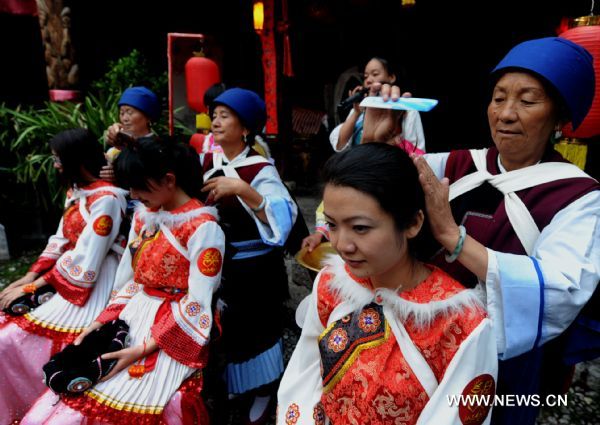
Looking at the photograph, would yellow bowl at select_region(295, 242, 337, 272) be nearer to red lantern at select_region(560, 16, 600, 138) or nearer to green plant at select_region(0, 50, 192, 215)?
red lantern at select_region(560, 16, 600, 138)

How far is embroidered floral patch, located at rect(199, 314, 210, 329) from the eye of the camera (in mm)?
2346

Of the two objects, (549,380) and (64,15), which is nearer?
(549,380)

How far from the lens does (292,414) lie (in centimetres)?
174

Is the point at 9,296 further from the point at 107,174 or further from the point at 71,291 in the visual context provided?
the point at 107,174

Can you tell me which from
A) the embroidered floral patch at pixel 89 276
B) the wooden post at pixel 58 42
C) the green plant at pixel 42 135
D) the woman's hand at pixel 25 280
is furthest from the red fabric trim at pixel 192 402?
the wooden post at pixel 58 42

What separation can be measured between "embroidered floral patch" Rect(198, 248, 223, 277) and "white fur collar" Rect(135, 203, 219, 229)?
0.23 meters

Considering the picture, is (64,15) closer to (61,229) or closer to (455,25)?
(61,229)

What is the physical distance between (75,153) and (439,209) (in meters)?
2.74

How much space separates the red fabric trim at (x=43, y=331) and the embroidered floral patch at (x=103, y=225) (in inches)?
28.7

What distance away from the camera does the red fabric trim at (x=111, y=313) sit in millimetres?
2498

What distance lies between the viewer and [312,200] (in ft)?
26.8

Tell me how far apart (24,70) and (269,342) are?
371 inches

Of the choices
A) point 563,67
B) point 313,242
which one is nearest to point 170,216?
point 313,242

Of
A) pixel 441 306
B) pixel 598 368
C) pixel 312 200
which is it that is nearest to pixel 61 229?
pixel 441 306
